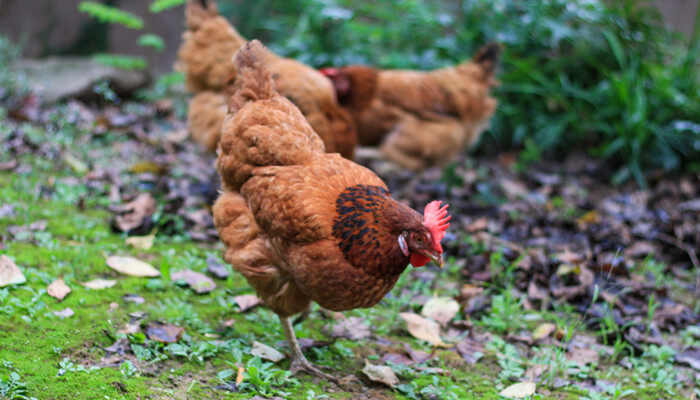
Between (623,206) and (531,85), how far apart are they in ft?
6.87

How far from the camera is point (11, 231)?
3.30 m

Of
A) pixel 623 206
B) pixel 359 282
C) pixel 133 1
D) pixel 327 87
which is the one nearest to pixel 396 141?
pixel 327 87

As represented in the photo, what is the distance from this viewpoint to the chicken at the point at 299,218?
2430 mm

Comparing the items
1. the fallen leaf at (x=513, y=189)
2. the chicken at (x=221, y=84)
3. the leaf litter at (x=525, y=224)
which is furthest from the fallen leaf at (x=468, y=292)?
the fallen leaf at (x=513, y=189)

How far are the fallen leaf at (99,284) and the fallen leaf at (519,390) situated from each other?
208cm

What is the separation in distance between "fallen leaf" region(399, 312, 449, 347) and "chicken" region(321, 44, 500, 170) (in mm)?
2998

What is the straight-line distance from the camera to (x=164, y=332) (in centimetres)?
261

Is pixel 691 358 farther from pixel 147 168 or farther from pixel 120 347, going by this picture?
pixel 147 168

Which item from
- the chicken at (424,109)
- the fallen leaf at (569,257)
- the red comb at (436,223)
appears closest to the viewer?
the red comb at (436,223)

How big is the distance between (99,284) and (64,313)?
0.37 m

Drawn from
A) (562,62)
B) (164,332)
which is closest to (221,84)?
(164,332)

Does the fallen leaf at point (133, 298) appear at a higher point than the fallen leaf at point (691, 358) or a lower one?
higher

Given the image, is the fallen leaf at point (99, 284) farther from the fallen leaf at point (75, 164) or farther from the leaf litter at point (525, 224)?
the fallen leaf at point (75, 164)

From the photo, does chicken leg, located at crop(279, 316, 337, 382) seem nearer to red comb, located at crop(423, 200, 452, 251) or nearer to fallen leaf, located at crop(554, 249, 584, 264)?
red comb, located at crop(423, 200, 452, 251)
